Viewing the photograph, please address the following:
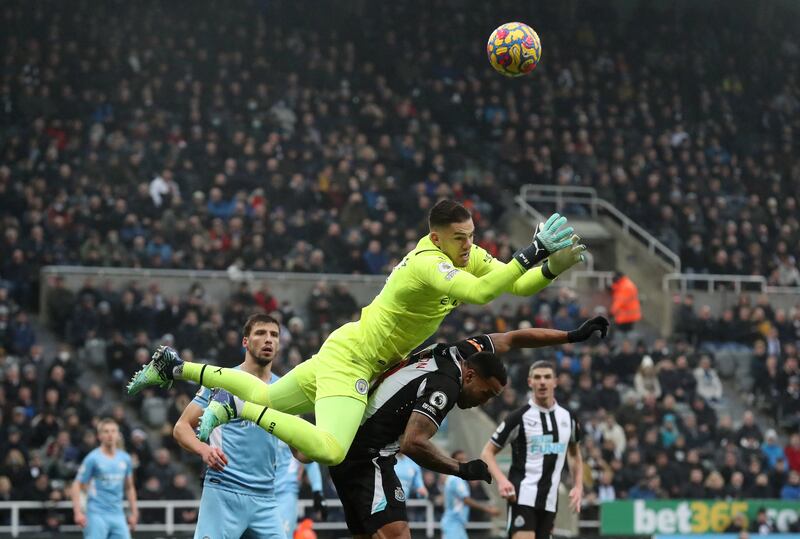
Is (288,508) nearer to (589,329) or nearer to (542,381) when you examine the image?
(542,381)

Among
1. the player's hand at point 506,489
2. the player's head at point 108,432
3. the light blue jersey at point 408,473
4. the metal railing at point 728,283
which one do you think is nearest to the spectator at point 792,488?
the metal railing at point 728,283

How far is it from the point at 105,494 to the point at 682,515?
32.1 feet

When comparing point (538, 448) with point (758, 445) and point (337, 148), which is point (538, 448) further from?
point (337, 148)

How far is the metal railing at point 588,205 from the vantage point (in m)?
27.8

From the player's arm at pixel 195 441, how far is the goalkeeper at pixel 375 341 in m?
0.39

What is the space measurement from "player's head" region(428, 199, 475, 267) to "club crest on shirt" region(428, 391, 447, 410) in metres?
0.95

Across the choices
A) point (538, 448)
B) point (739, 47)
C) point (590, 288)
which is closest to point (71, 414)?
point (538, 448)

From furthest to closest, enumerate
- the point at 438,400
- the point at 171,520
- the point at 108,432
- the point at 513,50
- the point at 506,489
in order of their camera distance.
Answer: the point at 171,520
the point at 108,432
the point at 506,489
the point at 513,50
the point at 438,400

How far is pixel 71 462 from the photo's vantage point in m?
18.1

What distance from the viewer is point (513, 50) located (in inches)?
423

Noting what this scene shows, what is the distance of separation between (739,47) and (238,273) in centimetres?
1760

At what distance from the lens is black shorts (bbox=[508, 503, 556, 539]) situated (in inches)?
459

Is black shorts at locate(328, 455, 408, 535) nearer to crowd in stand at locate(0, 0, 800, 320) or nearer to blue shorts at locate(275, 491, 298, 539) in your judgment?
blue shorts at locate(275, 491, 298, 539)

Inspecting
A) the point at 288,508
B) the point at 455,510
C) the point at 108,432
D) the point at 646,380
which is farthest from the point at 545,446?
the point at 646,380
